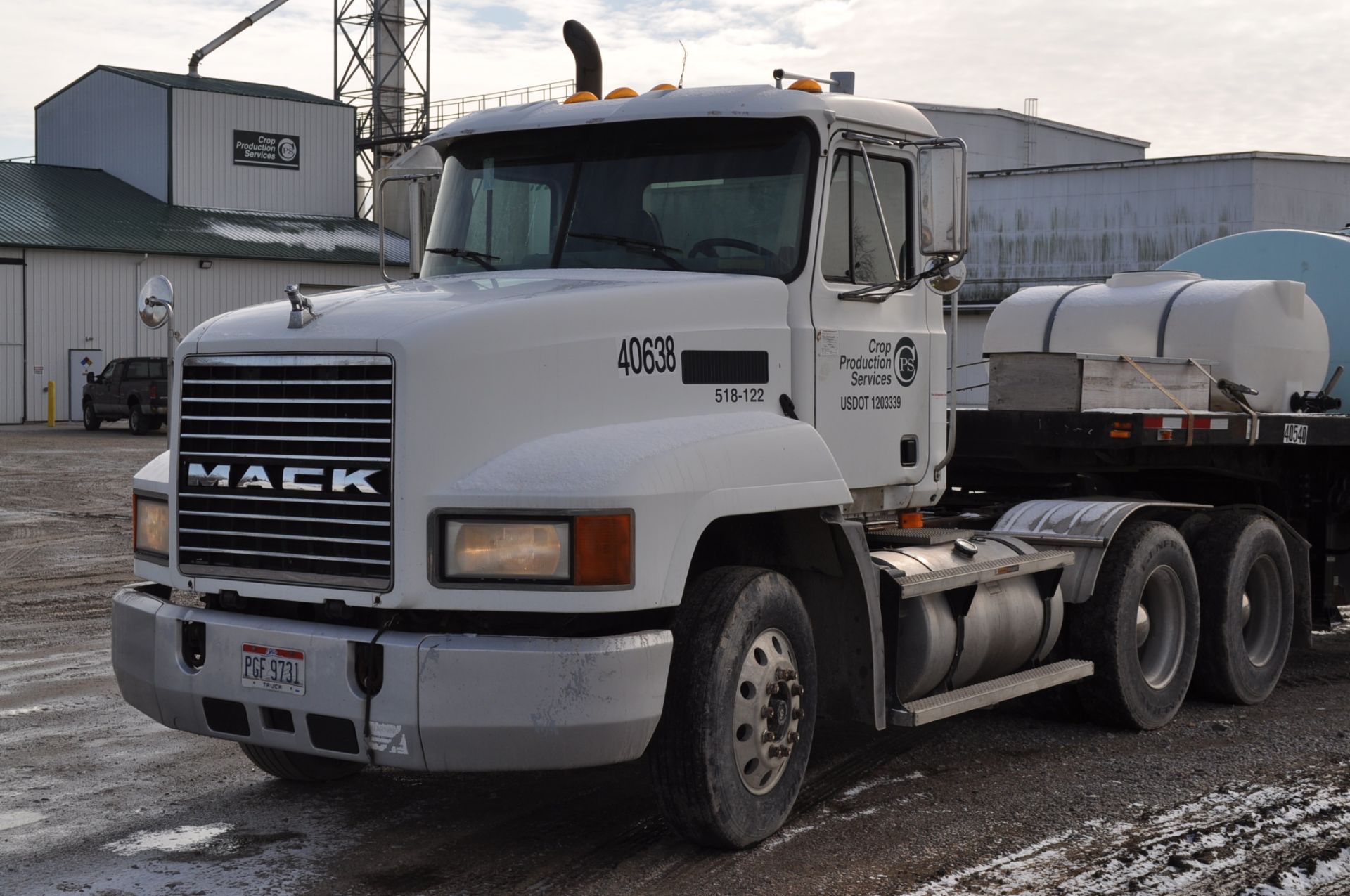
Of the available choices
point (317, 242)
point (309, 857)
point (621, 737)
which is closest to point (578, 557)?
point (621, 737)

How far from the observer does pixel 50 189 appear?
43062 millimetres

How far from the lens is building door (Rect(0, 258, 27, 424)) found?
3872cm

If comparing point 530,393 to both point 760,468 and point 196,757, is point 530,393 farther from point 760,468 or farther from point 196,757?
point 196,757

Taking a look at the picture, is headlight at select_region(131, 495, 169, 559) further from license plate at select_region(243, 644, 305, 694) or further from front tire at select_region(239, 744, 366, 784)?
front tire at select_region(239, 744, 366, 784)

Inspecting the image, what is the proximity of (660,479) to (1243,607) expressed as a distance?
4.92 m

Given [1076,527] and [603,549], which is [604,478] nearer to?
[603,549]

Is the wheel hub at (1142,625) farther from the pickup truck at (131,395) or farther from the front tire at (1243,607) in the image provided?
the pickup truck at (131,395)

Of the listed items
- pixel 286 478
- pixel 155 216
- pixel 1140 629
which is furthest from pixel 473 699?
pixel 155 216

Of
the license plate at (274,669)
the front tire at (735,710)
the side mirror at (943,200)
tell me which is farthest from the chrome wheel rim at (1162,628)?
the license plate at (274,669)

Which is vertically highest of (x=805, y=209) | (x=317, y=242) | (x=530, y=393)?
(x=317, y=242)

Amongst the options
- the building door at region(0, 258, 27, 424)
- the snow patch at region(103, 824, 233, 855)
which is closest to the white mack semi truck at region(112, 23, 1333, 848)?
the snow patch at region(103, 824, 233, 855)

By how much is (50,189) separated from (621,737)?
42.5m

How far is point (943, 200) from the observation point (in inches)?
245

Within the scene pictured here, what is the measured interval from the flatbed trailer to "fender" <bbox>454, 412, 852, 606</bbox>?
2.74 metres
